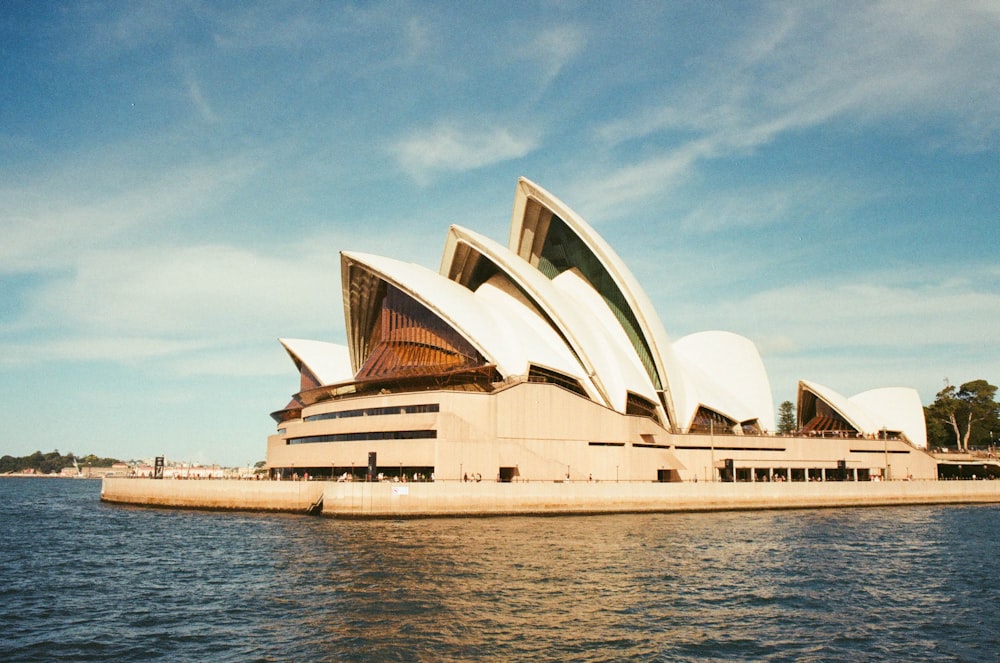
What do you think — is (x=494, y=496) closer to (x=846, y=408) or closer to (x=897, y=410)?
(x=846, y=408)

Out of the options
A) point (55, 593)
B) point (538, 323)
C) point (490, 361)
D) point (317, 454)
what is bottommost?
point (55, 593)

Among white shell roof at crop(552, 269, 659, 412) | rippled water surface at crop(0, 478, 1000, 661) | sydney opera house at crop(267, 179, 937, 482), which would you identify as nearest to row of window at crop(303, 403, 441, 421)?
sydney opera house at crop(267, 179, 937, 482)

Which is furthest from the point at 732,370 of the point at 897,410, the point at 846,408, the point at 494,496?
the point at 494,496

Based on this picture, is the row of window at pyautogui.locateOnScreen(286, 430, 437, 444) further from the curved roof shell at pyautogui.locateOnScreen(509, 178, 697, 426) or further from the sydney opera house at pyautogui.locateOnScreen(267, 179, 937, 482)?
the curved roof shell at pyautogui.locateOnScreen(509, 178, 697, 426)

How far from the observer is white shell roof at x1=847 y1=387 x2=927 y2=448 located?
78375 mm

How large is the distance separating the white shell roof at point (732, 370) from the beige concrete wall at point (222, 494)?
34606 millimetres

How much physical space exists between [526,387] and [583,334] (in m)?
7.48

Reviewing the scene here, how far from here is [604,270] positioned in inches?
2335

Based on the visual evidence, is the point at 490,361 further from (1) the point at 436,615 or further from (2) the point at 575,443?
(1) the point at 436,615

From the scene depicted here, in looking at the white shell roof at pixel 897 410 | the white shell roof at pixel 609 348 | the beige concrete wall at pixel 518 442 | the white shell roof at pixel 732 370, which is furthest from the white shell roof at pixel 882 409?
the white shell roof at pixel 609 348

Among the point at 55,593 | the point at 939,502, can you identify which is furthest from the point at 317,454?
the point at 939,502

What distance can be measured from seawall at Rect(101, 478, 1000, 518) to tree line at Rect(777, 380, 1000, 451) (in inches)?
1671

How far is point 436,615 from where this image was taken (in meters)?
18.4

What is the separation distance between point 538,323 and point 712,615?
37.9 metres
